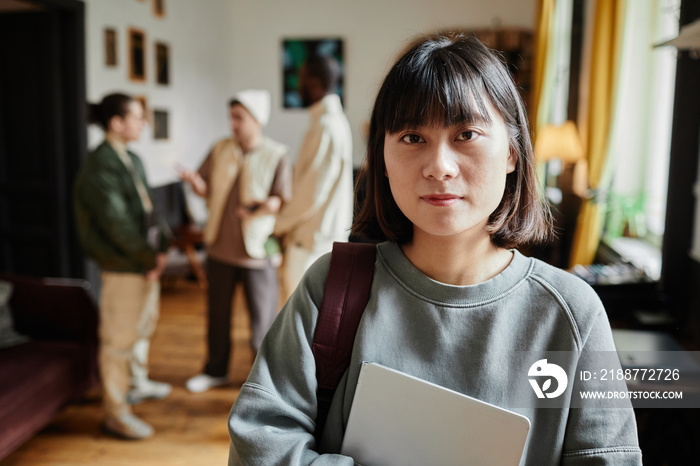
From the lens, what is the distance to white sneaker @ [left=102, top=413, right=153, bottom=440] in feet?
8.87

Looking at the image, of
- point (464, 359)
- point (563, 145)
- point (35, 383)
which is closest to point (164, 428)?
point (35, 383)

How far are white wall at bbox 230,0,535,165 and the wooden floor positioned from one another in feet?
14.3

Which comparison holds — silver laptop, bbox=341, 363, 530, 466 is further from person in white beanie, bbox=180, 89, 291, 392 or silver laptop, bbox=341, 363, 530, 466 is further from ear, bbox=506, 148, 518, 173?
person in white beanie, bbox=180, 89, 291, 392

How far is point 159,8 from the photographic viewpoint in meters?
5.56

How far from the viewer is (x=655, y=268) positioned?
3.04 metres

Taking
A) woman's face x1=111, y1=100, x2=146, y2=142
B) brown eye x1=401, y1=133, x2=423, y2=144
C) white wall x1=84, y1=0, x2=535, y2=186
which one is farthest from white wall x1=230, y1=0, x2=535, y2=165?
brown eye x1=401, y1=133, x2=423, y2=144

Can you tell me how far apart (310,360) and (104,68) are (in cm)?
432

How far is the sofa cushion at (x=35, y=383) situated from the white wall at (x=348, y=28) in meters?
5.10

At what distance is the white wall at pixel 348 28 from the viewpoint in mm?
7145

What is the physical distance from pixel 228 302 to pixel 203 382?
1.58ft

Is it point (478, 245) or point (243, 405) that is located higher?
point (478, 245)

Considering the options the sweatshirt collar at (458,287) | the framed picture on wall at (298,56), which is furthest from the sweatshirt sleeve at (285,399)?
the framed picture on wall at (298,56)

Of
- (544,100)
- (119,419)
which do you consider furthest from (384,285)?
(544,100)

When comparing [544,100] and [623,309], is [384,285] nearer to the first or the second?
[623,309]
